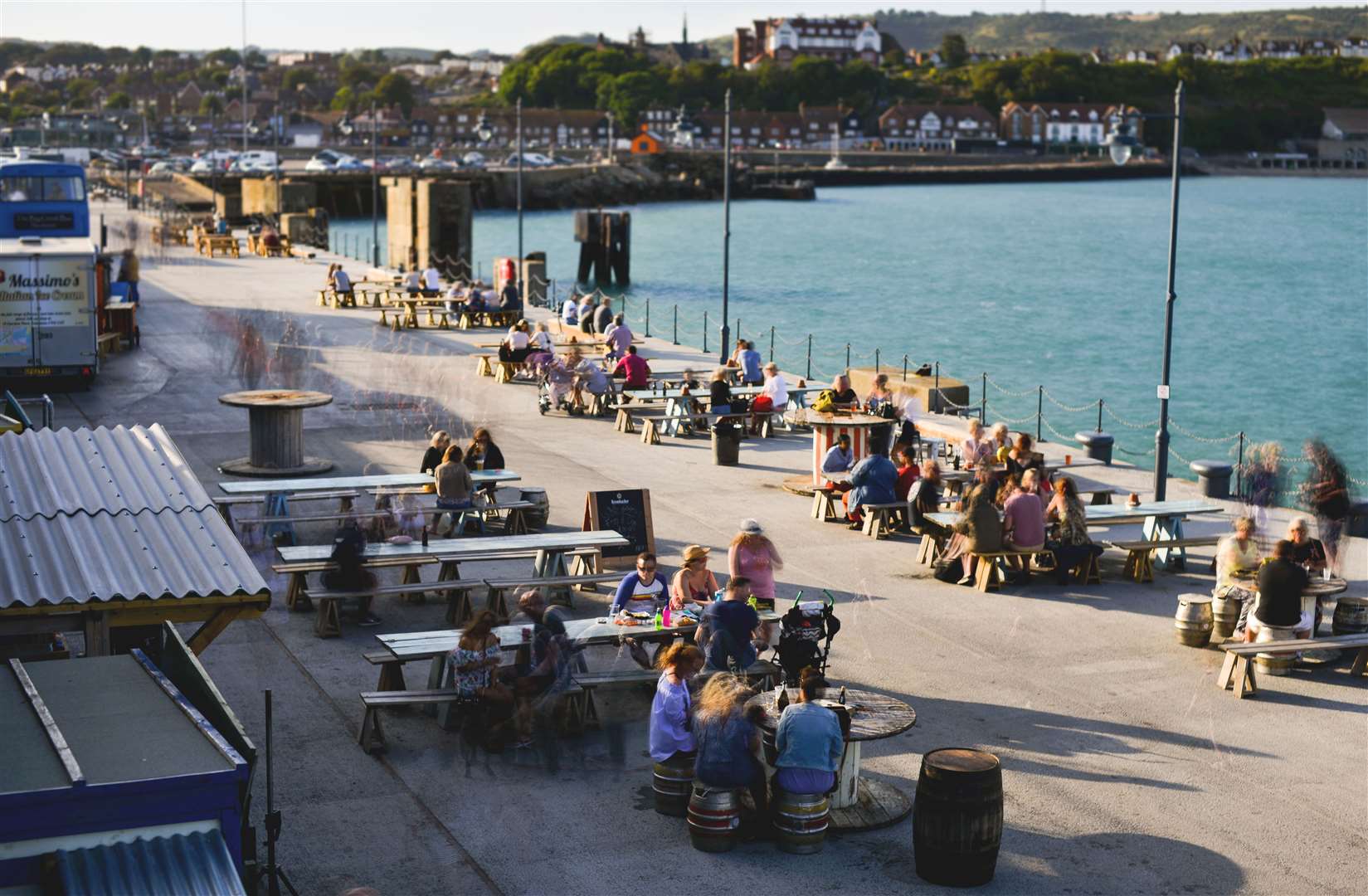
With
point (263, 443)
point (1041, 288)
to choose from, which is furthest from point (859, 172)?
point (263, 443)

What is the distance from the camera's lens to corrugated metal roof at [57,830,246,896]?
7.23m

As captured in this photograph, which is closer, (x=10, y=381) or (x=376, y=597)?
(x=376, y=597)

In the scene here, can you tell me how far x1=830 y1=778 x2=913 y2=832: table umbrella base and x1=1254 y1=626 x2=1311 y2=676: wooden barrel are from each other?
4.34 m

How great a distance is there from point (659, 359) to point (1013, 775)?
22.8 meters

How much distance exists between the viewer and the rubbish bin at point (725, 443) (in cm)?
2312

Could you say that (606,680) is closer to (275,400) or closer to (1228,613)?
(1228,613)

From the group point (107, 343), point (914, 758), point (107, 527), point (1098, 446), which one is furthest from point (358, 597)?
point (107, 343)

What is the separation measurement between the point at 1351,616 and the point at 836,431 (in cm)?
800

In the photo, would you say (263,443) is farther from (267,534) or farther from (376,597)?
(376,597)

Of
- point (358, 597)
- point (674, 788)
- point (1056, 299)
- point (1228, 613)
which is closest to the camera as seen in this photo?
point (674, 788)

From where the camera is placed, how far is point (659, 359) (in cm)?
3419

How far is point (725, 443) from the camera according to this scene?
2314 centimetres

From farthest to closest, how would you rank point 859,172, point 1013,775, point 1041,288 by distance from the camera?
point 859,172, point 1041,288, point 1013,775

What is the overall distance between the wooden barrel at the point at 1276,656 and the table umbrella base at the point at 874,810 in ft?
14.3
